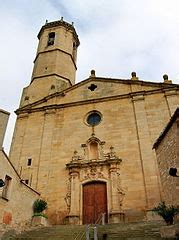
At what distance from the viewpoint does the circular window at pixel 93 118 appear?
1667 centimetres

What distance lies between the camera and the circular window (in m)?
16.7

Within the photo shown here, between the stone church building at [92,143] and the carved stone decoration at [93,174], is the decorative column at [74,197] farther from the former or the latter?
the carved stone decoration at [93,174]

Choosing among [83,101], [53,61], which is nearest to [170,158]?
[83,101]

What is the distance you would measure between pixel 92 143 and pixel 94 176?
84.2 inches

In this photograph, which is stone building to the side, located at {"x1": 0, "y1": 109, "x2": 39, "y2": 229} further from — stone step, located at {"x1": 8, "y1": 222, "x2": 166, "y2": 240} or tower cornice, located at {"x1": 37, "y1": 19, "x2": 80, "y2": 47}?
tower cornice, located at {"x1": 37, "y1": 19, "x2": 80, "y2": 47}

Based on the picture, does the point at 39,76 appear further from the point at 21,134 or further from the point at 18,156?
the point at 18,156

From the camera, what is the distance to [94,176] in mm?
14320

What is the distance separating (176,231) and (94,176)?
7.56 meters

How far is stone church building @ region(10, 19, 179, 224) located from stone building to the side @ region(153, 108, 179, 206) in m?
3.31

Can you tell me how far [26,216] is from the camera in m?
11.9

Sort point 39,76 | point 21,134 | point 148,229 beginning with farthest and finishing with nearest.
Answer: point 39,76
point 21,134
point 148,229

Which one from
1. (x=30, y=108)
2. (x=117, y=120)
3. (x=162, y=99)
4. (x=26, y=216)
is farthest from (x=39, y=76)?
(x=26, y=216)

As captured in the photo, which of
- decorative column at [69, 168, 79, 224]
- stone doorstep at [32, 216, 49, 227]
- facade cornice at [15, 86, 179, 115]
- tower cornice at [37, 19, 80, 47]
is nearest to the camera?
stone doorstep at [32, 216, 49, 227]

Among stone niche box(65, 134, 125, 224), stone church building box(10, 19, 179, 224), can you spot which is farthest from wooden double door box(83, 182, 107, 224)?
stone niche box(65, 134, 125, 224)
